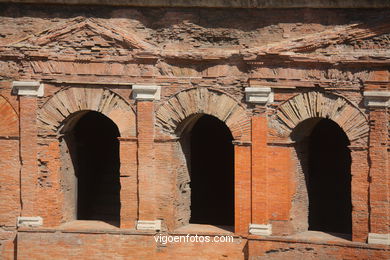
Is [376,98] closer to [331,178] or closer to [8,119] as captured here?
[331,178]

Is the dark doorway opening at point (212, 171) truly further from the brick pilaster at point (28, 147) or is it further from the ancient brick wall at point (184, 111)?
the brick pilaster at point (28, 147)

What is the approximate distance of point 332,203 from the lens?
69.9 feet

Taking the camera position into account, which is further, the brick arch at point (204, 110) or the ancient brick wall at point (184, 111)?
the brick arch at point (204, 110)

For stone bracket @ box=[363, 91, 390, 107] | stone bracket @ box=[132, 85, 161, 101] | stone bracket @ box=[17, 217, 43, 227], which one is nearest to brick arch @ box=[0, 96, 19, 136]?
stone bracket @ box=[17, 217, 43, 227]

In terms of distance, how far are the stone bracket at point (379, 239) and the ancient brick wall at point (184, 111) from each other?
8 cm

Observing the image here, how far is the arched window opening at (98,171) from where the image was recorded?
21.4 m

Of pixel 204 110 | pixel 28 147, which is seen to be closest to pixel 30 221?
pixel 28 147

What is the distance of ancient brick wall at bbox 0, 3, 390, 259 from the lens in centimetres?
1820

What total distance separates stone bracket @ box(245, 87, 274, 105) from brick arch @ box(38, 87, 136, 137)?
7.52ft

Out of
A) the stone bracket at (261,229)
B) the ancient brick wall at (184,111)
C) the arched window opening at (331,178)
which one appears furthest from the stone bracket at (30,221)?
the arched window opening at (331,178)

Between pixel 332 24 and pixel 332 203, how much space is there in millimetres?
4614

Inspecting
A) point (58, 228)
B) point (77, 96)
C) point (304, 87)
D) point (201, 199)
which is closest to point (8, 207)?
point (58, 228)

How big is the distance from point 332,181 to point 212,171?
A: 2707mm

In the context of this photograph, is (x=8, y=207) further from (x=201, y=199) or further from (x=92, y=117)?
(x=201, y=199)
